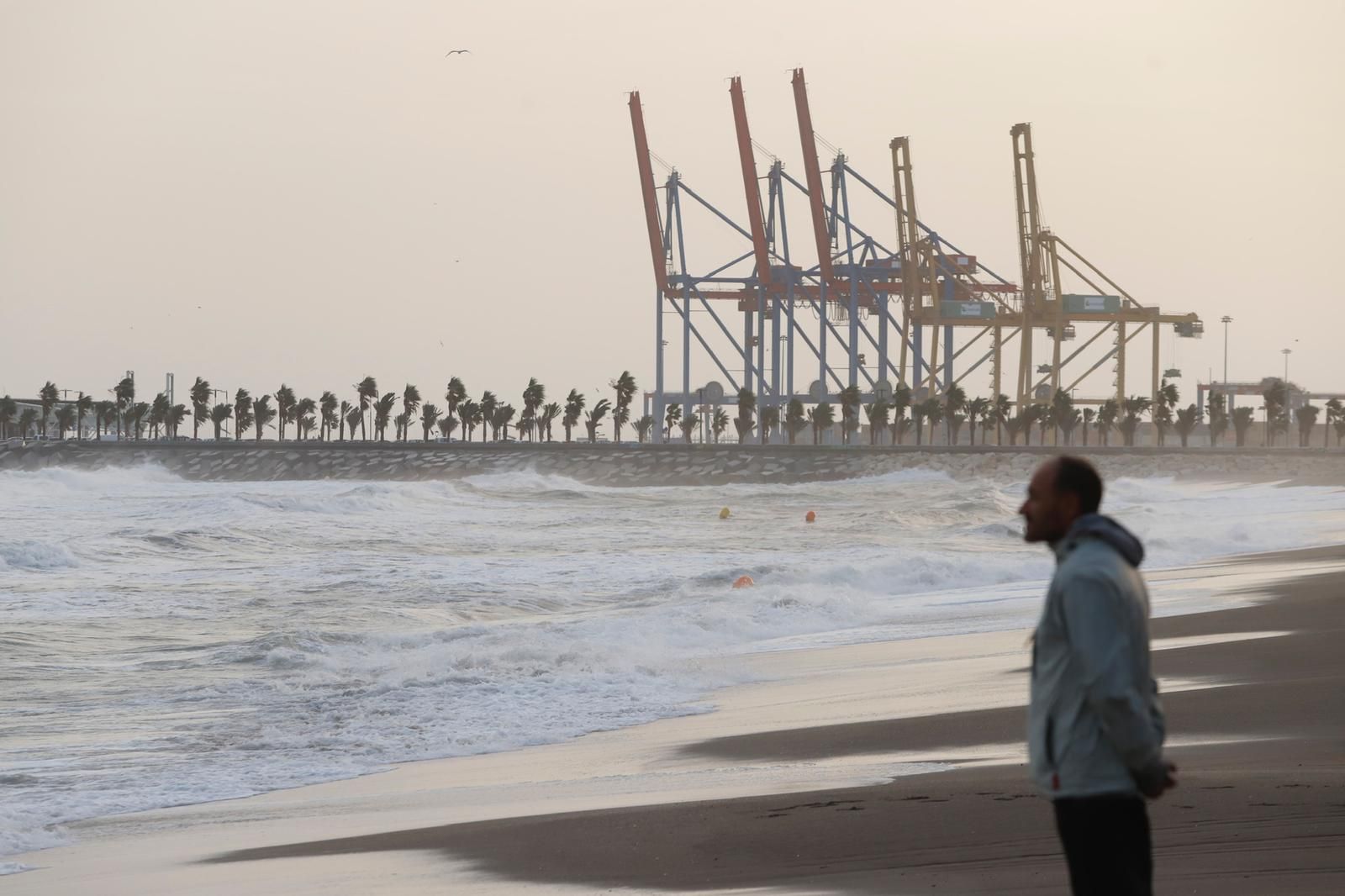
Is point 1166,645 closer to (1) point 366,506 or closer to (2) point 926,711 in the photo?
(2) point 926,711

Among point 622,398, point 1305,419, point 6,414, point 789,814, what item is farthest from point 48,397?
point 789,814

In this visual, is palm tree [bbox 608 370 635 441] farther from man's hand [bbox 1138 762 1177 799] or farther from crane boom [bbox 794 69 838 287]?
man's hand [bbox 1138 762 1177 799]

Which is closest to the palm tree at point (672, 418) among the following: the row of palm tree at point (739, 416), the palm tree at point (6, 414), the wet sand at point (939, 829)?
the row of palm tree at point (739, 416)

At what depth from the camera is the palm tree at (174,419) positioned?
148875mm

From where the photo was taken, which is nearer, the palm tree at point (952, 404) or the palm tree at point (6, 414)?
the palm tree at point (952, 404)

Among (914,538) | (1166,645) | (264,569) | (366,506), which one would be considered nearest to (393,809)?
(1166,645)

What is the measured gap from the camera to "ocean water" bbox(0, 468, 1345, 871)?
32.7 ft

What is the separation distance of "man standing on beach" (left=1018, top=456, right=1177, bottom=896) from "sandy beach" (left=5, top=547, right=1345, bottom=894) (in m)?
2.17

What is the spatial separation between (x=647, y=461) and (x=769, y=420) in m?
25.4

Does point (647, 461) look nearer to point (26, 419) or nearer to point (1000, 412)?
point (1000, 412)

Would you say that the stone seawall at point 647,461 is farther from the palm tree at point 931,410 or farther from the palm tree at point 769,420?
the palm tree at point 931,410

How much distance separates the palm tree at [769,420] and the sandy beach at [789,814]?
91.8m

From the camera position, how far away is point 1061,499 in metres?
3.40

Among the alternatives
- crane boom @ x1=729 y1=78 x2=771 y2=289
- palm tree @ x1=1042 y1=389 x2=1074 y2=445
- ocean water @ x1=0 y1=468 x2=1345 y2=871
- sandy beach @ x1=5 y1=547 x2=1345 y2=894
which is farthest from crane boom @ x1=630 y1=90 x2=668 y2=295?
sandy beach @ x1=5 y1=547 x2=1345 y2=894
